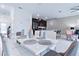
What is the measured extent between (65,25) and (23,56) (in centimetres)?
64

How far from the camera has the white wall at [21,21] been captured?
4.71ft

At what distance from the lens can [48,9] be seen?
1445 mm

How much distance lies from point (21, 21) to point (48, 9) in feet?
1.20

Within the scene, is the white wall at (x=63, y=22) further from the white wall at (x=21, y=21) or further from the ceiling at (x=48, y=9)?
the white wall at (x=21, y=21)

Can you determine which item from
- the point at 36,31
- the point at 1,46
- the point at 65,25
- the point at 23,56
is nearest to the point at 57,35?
Result: the point at 65,25

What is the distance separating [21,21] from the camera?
1443mm

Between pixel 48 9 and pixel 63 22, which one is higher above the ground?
pixel 48 9

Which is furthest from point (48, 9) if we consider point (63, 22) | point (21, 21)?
point (21, 21)

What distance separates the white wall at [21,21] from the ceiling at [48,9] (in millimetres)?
51

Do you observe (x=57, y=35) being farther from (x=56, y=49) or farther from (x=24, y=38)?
(x=24, y=38)

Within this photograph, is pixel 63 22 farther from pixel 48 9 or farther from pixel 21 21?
pixel 21 21

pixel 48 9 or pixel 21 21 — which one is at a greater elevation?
pixel 48 9

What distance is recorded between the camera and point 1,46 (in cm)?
143

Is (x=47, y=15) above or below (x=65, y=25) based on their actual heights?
above
